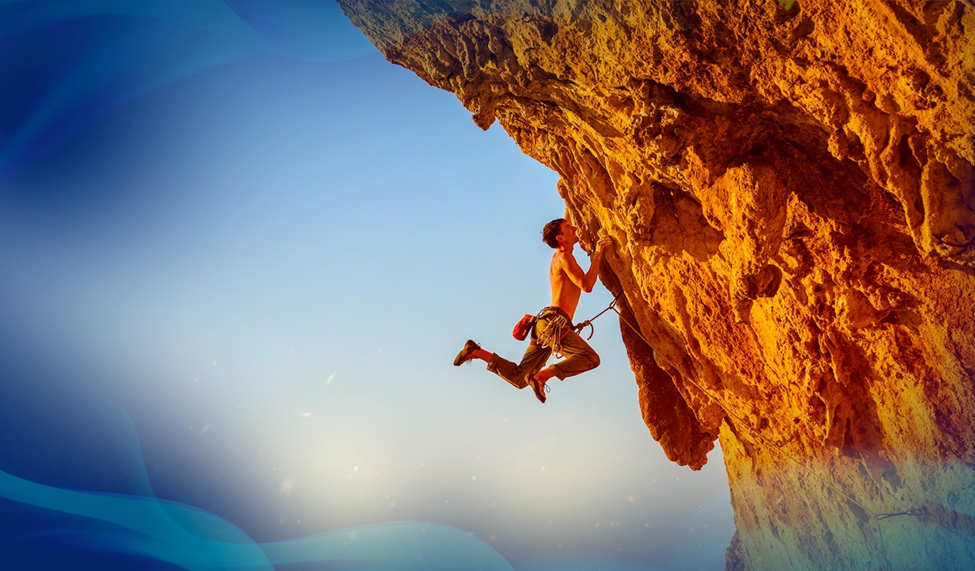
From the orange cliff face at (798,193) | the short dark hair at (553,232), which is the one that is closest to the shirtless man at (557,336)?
the short dark hair at (553,232)

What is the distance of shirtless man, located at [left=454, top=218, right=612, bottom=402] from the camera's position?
20.2 ft

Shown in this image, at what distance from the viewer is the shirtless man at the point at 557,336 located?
6156 millimetres

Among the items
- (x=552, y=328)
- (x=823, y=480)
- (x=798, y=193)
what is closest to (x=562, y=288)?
(x=552, y=328)

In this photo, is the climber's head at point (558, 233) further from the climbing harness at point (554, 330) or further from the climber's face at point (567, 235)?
the climbing harness at point (554, 330)

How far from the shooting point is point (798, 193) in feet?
14.1

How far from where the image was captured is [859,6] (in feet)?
9.87

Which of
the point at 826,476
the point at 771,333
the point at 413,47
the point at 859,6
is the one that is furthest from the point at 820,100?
the point at 826,476

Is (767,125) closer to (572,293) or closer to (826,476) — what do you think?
(572,293)

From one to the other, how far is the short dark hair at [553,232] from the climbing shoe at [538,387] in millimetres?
1467

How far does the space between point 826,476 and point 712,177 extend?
10.2ft

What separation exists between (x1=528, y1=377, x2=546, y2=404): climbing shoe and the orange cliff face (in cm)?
155

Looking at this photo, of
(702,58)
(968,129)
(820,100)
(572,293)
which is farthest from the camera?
(572,293)

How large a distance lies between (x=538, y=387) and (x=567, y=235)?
1.66 m

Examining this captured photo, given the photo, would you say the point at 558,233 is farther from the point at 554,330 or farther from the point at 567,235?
the point at 554,330
